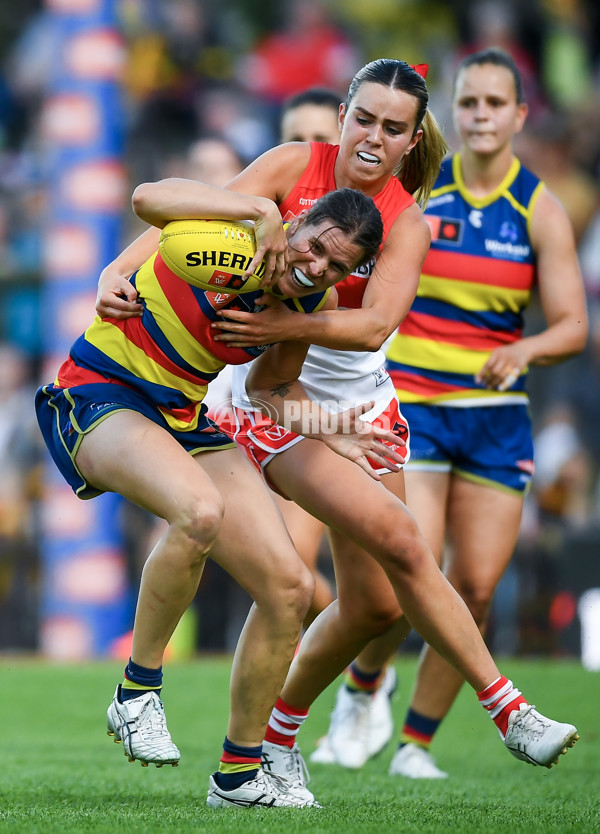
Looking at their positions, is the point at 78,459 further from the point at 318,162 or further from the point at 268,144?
the point at 268,144

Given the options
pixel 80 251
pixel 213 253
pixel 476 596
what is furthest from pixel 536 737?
pixel 80 251

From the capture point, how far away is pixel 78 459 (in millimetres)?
3934

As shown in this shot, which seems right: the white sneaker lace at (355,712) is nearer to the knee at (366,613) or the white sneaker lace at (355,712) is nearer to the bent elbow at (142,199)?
the knee at (366,613)

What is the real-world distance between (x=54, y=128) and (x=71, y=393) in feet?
24.8

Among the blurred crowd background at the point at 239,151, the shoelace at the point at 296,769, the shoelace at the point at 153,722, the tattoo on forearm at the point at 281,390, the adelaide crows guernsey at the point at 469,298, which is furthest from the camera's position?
the blurred crowd background at the point at 239,151

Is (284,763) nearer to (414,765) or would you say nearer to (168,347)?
(414,765)

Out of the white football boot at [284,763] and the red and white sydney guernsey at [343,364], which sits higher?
the red and white sydney guernsey at [343,364]

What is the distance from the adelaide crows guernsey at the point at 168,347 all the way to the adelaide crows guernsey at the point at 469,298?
4.64 feet

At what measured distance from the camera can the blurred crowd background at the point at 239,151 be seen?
9.84m

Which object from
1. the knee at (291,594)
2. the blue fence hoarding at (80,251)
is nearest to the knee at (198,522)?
the knee at (291,594)

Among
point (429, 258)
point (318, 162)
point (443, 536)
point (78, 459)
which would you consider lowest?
point (443, 536)

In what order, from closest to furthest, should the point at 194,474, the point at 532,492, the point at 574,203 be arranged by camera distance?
the point at 194,474, the point at 532,492, the point at 574,203

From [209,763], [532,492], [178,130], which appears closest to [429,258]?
[209,763]

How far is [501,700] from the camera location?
13.2 feet
